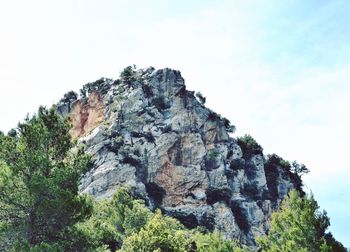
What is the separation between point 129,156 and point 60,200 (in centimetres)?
5125

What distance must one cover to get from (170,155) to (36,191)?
5505cm

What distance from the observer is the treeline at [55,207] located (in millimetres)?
23797

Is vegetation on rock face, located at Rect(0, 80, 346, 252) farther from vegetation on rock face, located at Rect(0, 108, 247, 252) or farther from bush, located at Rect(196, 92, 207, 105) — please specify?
bush, located at Rect(196, 92, 207, 105)

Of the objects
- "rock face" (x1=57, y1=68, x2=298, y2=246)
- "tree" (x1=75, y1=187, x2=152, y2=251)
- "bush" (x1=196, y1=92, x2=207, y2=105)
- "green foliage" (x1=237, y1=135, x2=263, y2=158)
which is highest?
"bush" (x1=196, y1=92, x2=207, y2=105)

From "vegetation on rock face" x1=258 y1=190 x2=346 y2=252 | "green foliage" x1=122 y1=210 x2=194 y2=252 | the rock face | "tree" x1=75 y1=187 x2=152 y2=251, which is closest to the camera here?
"vegetation on rock face" x1=258 y1=190 x2=346 y2=252

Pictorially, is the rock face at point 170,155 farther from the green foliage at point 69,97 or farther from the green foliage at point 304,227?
the green foliage at point 304,227

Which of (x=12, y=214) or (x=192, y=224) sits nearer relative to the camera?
(x=12, y=214)

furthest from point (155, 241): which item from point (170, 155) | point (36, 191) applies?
point (170, 155)

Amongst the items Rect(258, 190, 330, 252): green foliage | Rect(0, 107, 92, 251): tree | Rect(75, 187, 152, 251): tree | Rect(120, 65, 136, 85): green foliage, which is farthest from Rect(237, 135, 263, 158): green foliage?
Rect(0, 107, 92, 251): tree

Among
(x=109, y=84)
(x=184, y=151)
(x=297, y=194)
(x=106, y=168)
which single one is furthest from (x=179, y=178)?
(x=297, y=194)

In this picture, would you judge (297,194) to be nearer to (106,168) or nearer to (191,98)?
(106,168)

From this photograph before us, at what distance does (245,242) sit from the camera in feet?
248

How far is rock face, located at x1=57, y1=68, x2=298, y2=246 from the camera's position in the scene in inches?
2906

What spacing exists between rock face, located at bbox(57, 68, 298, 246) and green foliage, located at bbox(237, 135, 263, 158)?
890 millimetres
